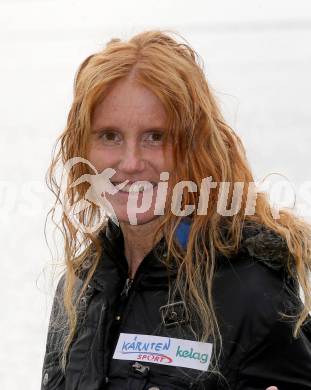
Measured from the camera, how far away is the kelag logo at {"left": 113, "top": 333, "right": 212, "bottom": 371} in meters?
1.79

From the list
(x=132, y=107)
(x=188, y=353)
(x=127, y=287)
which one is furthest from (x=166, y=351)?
(x=132, y=107)

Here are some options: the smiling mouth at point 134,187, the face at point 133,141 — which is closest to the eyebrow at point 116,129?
the face at point 133,141

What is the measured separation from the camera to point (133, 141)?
186 centimetres

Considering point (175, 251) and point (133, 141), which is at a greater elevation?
point (133, 141)

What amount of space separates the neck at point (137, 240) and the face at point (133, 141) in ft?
0.16

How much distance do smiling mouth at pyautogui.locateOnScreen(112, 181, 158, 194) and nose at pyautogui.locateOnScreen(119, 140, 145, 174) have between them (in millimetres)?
33

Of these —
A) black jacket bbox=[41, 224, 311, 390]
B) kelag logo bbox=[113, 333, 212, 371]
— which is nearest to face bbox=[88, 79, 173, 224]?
black jacket bbox=[41, 224, 311, 390]

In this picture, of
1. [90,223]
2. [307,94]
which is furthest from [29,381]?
[307,94]

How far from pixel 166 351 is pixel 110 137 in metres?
0.47

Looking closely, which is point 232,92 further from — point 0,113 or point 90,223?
point 90,223

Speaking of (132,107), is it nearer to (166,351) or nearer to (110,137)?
(110,137)

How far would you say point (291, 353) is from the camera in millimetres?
1729

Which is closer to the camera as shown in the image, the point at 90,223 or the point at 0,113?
the point at 90,223

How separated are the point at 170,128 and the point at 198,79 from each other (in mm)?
130
